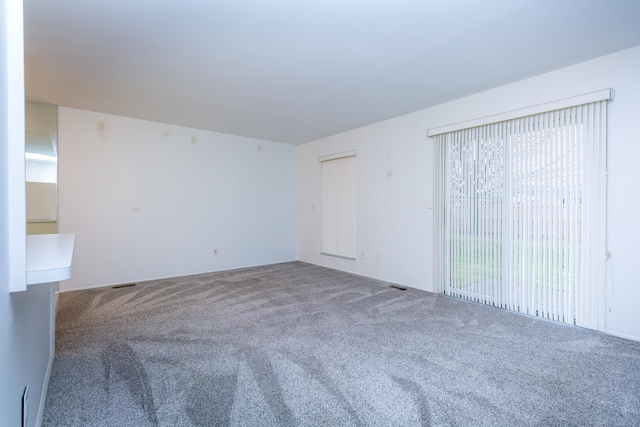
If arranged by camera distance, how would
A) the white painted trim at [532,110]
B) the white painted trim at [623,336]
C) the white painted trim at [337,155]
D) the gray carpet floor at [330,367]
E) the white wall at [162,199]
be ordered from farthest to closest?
1. the white painted trim at [337,155]
2. the white wall at [162,199]
3. the white painted trim at [532,110]
4. the white painted trim at [623,336]
5. the gray carpet floor at [330,367]

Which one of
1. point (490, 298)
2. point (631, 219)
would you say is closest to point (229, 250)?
point (490, 298)

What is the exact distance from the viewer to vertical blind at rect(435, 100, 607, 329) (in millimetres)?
2773

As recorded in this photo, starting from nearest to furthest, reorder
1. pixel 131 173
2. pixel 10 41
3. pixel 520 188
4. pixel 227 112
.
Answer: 1. pixel 10 41
2. pixel 520 188
3. pixel 227 112
4. pixel 131 173

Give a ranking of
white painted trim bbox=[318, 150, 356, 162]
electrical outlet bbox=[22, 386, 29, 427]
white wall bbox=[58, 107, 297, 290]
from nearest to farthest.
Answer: electrical outlet bbox=[22, 386, 29, 427], white wall bbox=[58, 107, 297, 290], white painted trim bbox=[318, 150, 356, 162]

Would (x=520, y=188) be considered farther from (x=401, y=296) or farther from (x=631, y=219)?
(x=401, y=296)

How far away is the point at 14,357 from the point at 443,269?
157 inches

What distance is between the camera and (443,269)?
3965mm

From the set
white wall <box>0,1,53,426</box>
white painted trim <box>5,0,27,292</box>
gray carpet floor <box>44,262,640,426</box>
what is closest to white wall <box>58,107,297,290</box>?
gray carpet floor <box>44,262,640,426</box>

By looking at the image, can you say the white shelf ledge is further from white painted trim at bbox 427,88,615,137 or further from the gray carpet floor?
white painted trim at bbox 427,88,615,137

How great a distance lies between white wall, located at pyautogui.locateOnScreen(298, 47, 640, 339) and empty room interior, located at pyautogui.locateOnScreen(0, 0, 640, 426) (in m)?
0.02

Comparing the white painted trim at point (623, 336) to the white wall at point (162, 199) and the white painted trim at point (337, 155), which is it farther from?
the white wall at point (162, 199)

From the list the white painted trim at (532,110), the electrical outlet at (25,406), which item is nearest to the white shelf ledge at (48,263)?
the electrical outlet at (25,406)

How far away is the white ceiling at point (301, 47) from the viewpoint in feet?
6.79

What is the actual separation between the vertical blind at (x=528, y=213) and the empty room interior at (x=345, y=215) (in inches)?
0.8
